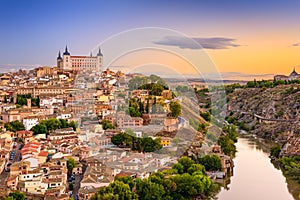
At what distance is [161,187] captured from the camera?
5223 mm

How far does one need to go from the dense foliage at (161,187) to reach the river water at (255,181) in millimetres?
515

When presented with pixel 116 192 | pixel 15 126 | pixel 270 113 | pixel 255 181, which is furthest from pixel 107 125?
pixel 270 113

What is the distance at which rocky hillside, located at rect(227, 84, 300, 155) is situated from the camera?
442 inches

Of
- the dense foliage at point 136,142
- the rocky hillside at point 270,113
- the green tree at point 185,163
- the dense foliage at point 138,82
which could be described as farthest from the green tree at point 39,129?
the rocky hillside at point 270,113

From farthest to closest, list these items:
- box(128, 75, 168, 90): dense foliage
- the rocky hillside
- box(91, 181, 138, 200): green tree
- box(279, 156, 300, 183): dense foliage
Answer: the rocky hillside
box(128, 75, 168, 90): dense foliage
box(279, 156, 300, 183): dense foliage
box(91, 181, 138, 200): green tree

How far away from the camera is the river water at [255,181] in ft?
20.0

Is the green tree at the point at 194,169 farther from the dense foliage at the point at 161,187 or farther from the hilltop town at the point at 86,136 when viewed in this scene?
the hilltop town at the point at 86,136

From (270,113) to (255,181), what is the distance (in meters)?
8.35

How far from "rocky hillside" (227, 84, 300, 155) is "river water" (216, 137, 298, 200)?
887mm

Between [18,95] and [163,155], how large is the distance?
6.37 metres

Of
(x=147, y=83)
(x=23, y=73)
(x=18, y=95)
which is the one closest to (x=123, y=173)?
(x=147, y=83)

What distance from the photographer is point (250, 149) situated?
32.6 ft

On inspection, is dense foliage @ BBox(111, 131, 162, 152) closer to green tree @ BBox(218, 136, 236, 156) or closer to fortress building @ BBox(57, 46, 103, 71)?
green tree @ BBox(218, 136, 236, 156)

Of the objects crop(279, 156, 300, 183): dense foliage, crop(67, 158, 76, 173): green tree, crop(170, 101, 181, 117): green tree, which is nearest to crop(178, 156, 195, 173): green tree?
crop(67, 158, 76, 173): green tree
